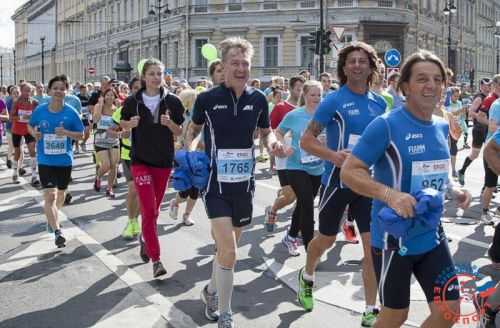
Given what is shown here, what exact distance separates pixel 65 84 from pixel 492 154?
15.8 feet

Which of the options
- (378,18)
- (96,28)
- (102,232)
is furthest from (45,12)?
(102,232)

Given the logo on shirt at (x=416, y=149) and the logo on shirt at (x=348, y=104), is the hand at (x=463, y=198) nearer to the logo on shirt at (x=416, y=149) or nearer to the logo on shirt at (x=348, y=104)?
the logo on shirt at (x=416, y=149)

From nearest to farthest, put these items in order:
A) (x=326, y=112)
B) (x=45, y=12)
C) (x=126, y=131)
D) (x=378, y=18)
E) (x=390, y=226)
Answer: (x=390, y=226) < (x=326, y=112) < (x=126, y=131) < (x=378, y=18) < (x=45, y=12)

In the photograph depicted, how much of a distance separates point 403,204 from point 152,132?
3.91 metres

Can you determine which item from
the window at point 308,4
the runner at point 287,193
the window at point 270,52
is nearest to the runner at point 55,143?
the runner at point 287,193

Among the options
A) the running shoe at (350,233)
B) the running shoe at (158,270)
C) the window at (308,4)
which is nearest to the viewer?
the running shoe at (158,270)

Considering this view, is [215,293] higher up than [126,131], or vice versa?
[126,131]

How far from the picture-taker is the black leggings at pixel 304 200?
6.54m

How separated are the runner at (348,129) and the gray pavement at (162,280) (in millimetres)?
602

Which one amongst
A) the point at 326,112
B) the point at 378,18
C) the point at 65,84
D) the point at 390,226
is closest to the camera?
the point at 390,226

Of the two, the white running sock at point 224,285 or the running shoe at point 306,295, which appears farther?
the running shoe at point 306,295

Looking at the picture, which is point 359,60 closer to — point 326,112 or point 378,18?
point 326,112

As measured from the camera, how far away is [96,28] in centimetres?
7225

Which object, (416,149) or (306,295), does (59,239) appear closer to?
(306,295)
